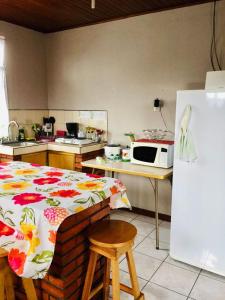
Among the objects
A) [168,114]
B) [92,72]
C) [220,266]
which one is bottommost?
[220,266]

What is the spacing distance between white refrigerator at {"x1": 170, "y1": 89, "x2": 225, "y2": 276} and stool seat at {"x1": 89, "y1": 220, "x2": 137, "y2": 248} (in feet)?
2.82

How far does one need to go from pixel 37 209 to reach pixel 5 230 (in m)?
0.32

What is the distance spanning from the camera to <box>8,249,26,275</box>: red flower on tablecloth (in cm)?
125

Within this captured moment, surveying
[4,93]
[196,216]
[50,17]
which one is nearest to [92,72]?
[50,17]

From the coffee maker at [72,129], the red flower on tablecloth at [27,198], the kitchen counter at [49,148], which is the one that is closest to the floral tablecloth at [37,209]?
the red flower on tablecloth at [27,198]

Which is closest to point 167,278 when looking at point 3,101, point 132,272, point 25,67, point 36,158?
point 132,272

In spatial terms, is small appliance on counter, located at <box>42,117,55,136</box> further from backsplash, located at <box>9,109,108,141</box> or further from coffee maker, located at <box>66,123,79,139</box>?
coffee maker, located at <box>66,123,79,139</box>

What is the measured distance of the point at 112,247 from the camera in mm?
1409

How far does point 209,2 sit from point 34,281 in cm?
305

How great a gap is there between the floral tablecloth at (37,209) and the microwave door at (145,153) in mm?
1078

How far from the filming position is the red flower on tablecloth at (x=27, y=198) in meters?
1.35

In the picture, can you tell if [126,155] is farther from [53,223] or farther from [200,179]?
[53,223]

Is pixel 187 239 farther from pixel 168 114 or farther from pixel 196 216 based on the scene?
pixel 168 114

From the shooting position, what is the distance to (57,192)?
4.90ft
